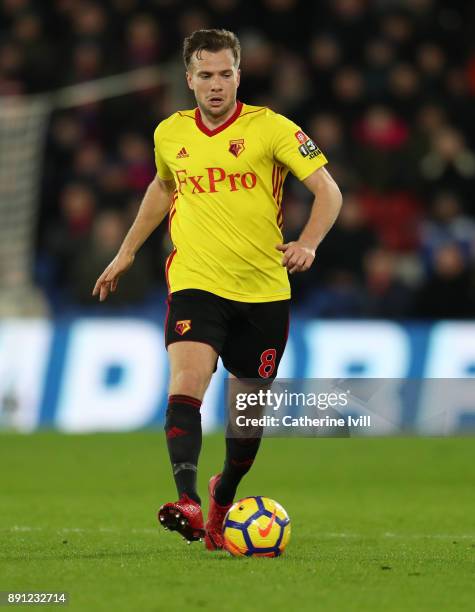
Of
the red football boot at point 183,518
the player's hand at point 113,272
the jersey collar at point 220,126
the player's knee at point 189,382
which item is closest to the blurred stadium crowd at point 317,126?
the player's hand at point 113,272

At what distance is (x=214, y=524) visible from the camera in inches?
254

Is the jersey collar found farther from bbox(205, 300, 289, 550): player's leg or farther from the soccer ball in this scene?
the soccer ball

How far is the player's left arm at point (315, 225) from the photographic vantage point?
575cm

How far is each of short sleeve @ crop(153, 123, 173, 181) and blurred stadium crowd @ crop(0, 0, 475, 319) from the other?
7608mm

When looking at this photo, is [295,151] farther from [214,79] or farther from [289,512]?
[289,512]

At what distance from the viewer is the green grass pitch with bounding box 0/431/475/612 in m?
5.00

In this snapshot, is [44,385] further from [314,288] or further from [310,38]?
[310,38]

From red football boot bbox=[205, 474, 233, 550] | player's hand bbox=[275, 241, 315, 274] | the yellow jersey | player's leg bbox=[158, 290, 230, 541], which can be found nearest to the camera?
player's hand bbox=[275, 241, 315, 274]

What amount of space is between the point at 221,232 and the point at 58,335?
24.7ft

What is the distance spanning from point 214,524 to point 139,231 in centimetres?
134

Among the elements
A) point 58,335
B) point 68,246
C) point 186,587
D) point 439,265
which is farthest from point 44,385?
point 186,587

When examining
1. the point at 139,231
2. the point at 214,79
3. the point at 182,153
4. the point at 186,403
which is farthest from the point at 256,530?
the point at 214,79

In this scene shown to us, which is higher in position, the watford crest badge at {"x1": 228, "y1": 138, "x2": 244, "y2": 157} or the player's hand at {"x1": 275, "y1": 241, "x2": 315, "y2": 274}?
the watford crest badge at {"x1": 228, "y1": 138, "x2": 244, "y2": 157}

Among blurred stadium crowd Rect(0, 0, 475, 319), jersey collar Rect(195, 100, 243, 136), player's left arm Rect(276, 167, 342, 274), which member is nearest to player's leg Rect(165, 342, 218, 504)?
player's left arm Rect(276, 167, 342, 274)
